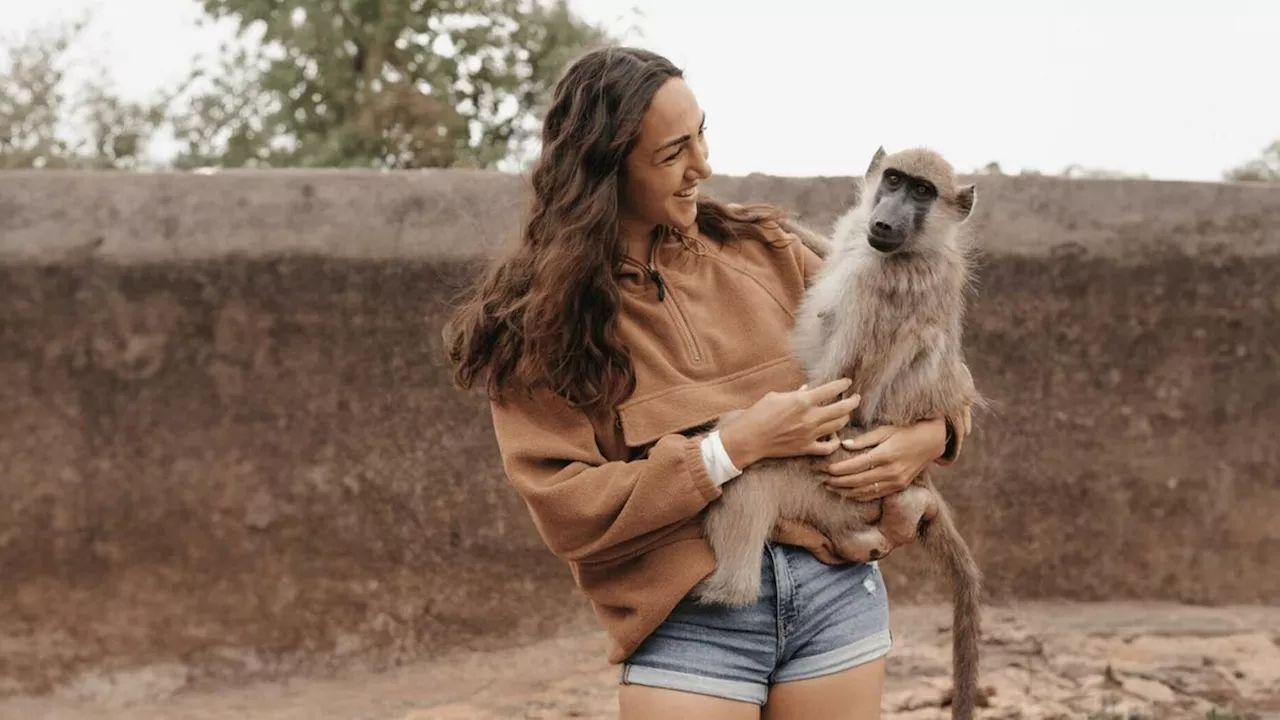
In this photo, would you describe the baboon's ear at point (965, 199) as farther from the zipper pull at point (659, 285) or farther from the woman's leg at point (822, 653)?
the woman's leg at point (822, 653)

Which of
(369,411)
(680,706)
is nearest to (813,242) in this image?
(680,706)

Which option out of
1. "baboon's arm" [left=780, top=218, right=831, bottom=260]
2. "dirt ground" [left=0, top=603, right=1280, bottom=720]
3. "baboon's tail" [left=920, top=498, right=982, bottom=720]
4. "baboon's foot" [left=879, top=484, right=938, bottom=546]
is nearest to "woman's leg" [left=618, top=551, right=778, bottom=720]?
"baboon's foot" [left=879, top=484, right=938, bottom=546]

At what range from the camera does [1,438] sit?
4188mm

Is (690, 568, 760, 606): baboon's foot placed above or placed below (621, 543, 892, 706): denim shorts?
above

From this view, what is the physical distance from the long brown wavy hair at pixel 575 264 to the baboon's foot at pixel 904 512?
21.7 inches

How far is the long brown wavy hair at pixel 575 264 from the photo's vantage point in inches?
81.4

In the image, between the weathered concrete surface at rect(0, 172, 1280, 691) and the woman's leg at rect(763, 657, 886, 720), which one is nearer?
the woman's leg at rect(763, 657, 886, 720)

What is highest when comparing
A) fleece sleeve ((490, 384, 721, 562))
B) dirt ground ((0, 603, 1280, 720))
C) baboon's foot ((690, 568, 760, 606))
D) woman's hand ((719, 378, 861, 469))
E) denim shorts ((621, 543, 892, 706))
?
woman's hand ((719, 378, 861, 469))

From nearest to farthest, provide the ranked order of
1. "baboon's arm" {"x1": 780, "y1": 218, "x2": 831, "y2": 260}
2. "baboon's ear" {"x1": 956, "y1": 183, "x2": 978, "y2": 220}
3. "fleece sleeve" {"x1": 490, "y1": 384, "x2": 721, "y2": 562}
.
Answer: "fleece sleeve" {"x1": 490, "y1": 384, "x2": 721, "y2": 562} → "baboon's ear" {"x1": 956, "y1": 183, "x2": 978, "y2": 220} → "baboon's arm" {"x1": 780, "y1": 218, "x2": 831, "y2": 260}

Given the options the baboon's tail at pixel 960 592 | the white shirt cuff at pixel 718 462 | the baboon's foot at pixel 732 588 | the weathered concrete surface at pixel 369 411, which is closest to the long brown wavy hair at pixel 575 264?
the white shirt cuff at pixel 718 462

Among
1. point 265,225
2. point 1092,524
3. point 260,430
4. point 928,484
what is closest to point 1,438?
point 260,430

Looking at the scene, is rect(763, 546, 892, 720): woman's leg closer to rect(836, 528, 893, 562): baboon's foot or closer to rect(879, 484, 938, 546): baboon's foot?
rect(836, 528, 893, 562): baboon's foot

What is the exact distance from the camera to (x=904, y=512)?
2311 millimetres

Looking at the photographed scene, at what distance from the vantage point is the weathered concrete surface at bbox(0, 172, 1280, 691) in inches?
165
